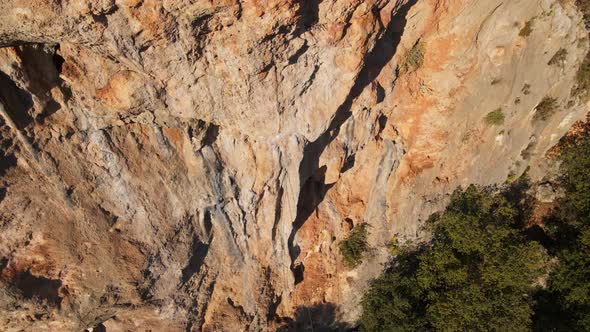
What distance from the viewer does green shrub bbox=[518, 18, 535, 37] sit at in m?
10.7

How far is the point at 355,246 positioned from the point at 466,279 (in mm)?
3843

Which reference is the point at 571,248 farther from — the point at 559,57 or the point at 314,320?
the point at 314,320

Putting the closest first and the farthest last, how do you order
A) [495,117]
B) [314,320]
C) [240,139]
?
[240,139]
[495,117]
[314,320]

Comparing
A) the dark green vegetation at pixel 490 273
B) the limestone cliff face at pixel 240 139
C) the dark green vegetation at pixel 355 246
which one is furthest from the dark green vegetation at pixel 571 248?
the dark green vegetation at pixel 355 246

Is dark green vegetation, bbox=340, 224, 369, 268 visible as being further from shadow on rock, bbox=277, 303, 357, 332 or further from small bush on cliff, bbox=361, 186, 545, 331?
shadow on rock, bbox=277, 303, 357, 332

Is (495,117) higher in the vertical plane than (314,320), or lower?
higher

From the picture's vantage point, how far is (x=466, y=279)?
12.0 metres

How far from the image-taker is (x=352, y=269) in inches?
544

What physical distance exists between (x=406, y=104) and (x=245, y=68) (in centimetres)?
626

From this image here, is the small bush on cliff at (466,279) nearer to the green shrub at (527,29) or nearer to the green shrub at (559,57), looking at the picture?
the green shrub at (559,57)

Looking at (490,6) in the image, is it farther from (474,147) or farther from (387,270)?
(387,270)

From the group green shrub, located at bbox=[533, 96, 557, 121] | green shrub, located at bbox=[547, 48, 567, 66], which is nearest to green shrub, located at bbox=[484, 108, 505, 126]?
green shrub, located at bbox=[533, 96, 557, 121]

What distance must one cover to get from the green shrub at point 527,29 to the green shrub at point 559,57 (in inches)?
69.5

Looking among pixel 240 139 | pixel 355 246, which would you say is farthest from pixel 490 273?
pixel 240 139
